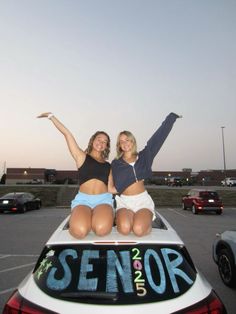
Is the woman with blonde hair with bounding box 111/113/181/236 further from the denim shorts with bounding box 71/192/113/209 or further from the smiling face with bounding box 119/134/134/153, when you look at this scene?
the denim shorts with bounding box 71/192/113/209

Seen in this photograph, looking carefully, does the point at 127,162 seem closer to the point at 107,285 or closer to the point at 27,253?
the point at 107,285

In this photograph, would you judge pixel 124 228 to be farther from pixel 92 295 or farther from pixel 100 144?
pixel 100 144

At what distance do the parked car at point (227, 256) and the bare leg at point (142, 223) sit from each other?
314cm

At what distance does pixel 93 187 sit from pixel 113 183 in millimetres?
237

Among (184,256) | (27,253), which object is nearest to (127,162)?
(184,256)

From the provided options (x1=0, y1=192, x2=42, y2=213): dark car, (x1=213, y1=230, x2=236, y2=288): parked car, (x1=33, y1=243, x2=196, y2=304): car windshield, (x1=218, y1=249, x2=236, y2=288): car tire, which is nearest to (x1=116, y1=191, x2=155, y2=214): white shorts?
(x1=33, y1=243, x2=196, y2=304): car windshield

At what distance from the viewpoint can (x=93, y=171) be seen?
4.40 metres

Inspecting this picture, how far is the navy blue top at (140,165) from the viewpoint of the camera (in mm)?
4375

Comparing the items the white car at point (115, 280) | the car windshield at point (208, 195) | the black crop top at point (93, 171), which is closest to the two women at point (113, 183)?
the black crop top at point (93, 171)

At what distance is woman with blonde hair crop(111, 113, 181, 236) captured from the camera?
367 centimetres

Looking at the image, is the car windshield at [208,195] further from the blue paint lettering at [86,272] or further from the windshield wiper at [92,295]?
the windshield wiper at [92,295]

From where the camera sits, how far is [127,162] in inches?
182

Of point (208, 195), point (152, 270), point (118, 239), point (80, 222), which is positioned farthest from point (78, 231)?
point (208, 195)

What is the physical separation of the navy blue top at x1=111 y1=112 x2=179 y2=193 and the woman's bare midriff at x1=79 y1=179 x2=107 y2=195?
0.16 m
